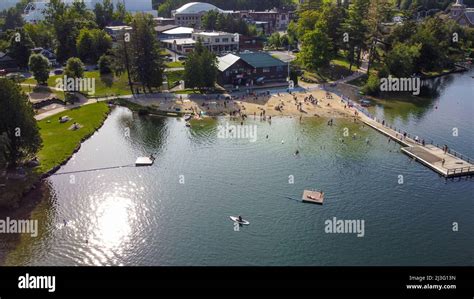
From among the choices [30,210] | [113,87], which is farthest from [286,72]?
[30,210]

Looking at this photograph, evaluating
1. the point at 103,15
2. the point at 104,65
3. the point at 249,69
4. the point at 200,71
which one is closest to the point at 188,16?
the point at 103,15

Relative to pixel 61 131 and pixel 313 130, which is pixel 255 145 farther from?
pixel 61 131

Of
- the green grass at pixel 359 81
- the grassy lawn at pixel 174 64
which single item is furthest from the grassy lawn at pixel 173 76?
the green grass at pixel 359 81

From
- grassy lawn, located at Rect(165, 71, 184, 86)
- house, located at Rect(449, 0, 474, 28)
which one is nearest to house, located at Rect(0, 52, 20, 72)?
grassy lawn, located at Rect(165, 71, 184, 86)

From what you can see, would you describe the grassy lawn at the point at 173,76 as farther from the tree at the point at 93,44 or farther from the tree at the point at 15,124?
the tree at the point at 15,124
